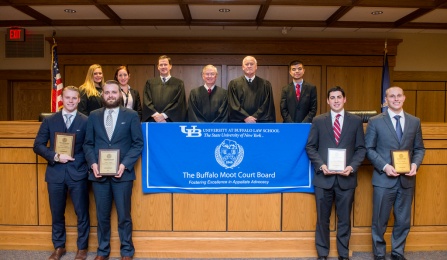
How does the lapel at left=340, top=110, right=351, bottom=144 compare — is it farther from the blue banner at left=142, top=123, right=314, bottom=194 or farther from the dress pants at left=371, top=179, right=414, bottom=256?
the dress pants at left=371, top=179, right=414, bottom=256

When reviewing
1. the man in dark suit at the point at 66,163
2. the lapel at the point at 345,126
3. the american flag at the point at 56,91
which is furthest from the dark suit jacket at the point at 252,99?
the american flag at the point at 56,91

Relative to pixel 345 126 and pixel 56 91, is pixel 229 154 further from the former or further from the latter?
pixel 56 91

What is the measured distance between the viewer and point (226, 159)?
3.42 meters

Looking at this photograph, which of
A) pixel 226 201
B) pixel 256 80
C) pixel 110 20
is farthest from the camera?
pixel 110 20

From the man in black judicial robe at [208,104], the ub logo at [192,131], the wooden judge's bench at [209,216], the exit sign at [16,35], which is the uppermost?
the exit sign at [16,35]

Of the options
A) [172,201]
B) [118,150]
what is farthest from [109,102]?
[172,201]

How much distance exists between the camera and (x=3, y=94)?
8305mm

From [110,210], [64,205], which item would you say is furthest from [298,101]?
[64,205]

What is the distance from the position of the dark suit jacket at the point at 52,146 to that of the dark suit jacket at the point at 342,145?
1.96 m

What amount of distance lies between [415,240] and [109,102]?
3.08 metres

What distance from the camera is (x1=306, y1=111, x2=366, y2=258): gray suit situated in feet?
10.4

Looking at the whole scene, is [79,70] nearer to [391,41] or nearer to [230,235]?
[230,235]

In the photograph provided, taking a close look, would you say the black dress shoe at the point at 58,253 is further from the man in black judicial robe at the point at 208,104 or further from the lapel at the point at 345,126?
the lapel at the point at 345,126

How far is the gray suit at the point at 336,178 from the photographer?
3.18 metres
